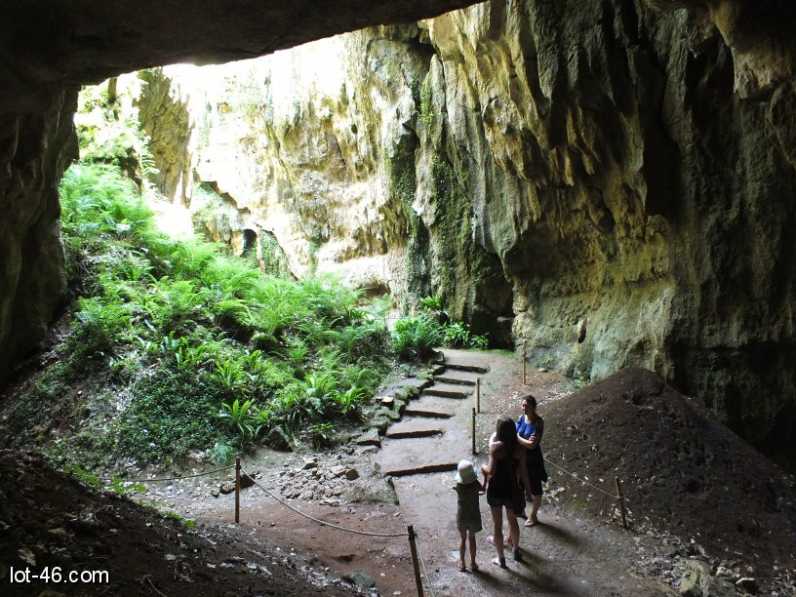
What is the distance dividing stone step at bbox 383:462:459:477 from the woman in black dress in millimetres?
3060

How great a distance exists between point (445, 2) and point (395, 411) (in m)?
8.34

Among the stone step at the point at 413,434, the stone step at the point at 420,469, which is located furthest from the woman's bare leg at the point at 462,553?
the stone step at the point at 413,434

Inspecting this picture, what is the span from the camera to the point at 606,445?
7.98 meters

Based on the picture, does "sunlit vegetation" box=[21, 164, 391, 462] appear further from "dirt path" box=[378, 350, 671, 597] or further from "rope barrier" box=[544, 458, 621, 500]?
"rope barrier" box=[544, 458, 621, 500]

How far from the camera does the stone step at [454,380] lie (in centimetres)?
1320

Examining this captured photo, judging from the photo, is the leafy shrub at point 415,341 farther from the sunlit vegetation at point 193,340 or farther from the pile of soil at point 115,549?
the pile of soil at point 115,549

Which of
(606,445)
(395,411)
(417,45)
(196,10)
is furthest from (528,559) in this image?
(417,45)

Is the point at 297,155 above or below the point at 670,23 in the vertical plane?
above

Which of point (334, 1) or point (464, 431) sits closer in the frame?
point (334, 1)

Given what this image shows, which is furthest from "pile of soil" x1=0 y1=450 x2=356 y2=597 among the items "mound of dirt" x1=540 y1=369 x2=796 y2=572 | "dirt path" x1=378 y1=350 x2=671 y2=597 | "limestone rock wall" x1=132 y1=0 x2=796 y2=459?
"limestone rock wall" x1=132 y1=0 x2=796 y2=459

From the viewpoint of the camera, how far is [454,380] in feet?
43.9

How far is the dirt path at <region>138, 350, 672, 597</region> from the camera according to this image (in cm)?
591

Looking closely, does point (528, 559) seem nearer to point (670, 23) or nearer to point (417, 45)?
point (670, 23)

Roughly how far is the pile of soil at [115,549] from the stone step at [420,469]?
338 cm
